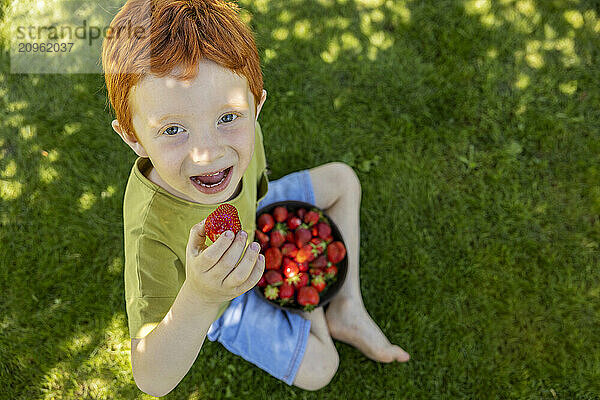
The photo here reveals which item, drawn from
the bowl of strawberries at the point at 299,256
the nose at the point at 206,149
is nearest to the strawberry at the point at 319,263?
the bowl of strawberries at the point at 299,256

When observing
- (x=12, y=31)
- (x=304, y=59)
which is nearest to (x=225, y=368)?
(x=304, y=59)

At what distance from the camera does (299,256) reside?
2408 millimetres

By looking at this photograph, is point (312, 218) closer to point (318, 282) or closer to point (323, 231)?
point (323, 231)

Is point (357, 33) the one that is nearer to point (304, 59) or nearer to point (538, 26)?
point (304, 59)

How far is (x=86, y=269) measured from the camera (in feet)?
9.68

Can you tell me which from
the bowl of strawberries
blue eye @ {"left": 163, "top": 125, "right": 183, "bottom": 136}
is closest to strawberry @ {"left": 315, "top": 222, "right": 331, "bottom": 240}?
the bowl of strawberries

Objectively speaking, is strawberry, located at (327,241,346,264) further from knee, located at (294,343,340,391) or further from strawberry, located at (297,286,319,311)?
knee, located at (294,343,340,391)

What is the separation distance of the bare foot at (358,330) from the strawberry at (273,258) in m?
0.54

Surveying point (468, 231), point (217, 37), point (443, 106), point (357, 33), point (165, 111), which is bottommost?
point (468, 231)

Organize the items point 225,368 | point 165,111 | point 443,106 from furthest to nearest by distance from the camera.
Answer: point 443,106 → point 225,368 → point 165,111

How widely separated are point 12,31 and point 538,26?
3.96 m

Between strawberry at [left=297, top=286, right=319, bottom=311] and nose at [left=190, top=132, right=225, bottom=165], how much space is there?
1.15 meters

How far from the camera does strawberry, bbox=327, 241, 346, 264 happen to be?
8.03ft

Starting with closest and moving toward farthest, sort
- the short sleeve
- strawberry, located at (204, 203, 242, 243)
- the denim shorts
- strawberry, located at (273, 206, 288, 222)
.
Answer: strawberry, located at (204, 203, 242, 243), the short sleeve, the denim shorts, strawberry, located at (273, 206, 288, 222)
